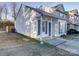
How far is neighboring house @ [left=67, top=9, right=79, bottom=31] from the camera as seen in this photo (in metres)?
4.18

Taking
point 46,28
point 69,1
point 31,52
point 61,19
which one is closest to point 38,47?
point 31,52

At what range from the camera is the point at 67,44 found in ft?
13.8

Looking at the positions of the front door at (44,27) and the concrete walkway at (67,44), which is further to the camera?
the front door at (44,27)

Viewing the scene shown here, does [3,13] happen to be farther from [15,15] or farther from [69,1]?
[69,1]

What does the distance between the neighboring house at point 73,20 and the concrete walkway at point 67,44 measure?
28 cm

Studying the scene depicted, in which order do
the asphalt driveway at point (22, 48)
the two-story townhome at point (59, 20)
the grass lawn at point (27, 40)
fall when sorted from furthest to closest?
the two-story townhome at point (59, 20) < the grass lawn at point (27, 40) < the asphalt driveway at point (22, 48)

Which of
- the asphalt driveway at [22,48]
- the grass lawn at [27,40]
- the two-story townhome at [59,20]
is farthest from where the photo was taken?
the two-story townhome at [59,20]

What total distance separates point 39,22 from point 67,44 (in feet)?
2.30

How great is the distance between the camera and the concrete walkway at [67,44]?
4.10 metres

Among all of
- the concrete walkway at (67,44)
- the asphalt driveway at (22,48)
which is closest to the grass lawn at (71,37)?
the concrete walkway at (67,44)

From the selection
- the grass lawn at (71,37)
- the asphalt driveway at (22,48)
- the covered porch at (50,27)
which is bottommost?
the asphalt driveway at (22,48)

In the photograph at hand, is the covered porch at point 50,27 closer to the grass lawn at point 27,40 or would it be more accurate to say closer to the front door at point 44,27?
the front door at point 44,27

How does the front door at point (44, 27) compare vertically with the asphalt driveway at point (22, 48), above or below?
above

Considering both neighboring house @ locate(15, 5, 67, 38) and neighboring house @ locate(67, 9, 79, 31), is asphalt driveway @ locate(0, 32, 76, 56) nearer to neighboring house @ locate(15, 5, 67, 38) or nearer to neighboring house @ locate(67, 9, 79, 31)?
neighboring house @ locate(15, 5, 67, 38)
